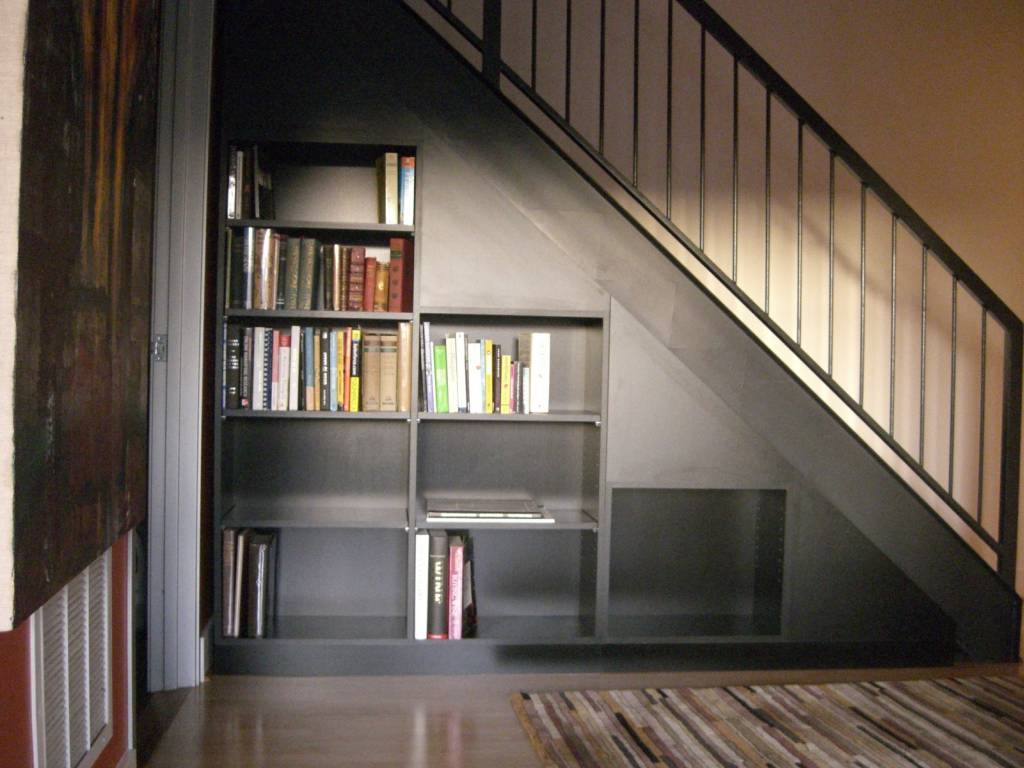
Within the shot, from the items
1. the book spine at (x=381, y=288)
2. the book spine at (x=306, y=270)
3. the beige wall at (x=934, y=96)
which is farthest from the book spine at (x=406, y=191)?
the beige wall at (x=934, y=96)

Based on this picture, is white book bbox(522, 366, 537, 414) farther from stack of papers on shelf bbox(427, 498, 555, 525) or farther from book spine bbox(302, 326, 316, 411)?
book spine bbox(302, 326, 316, 411)

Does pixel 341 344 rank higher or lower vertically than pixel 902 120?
lower

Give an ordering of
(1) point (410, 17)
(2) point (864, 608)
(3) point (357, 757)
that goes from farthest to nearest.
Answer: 1. (2) point (864, 608)
2. (1) point (410, 17)
3. (3) point (357, 757)

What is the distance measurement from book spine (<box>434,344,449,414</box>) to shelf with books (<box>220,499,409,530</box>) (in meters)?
0.38

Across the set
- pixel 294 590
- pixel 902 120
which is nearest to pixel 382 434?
pixel 294 590

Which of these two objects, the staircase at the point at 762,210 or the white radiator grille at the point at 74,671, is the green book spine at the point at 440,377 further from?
the white radiator grille at the point at 74,671

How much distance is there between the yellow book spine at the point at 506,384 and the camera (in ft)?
9.53

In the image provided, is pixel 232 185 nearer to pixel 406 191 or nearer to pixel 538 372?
pixel 406 191

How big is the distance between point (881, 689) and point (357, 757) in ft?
5.34

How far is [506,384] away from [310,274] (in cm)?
72

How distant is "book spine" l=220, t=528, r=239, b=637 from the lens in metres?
2.80

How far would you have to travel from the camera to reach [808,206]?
353 centimetres

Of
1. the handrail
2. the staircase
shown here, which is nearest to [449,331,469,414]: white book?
the handrail

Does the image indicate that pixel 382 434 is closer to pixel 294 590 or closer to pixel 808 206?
pixel 294 590
